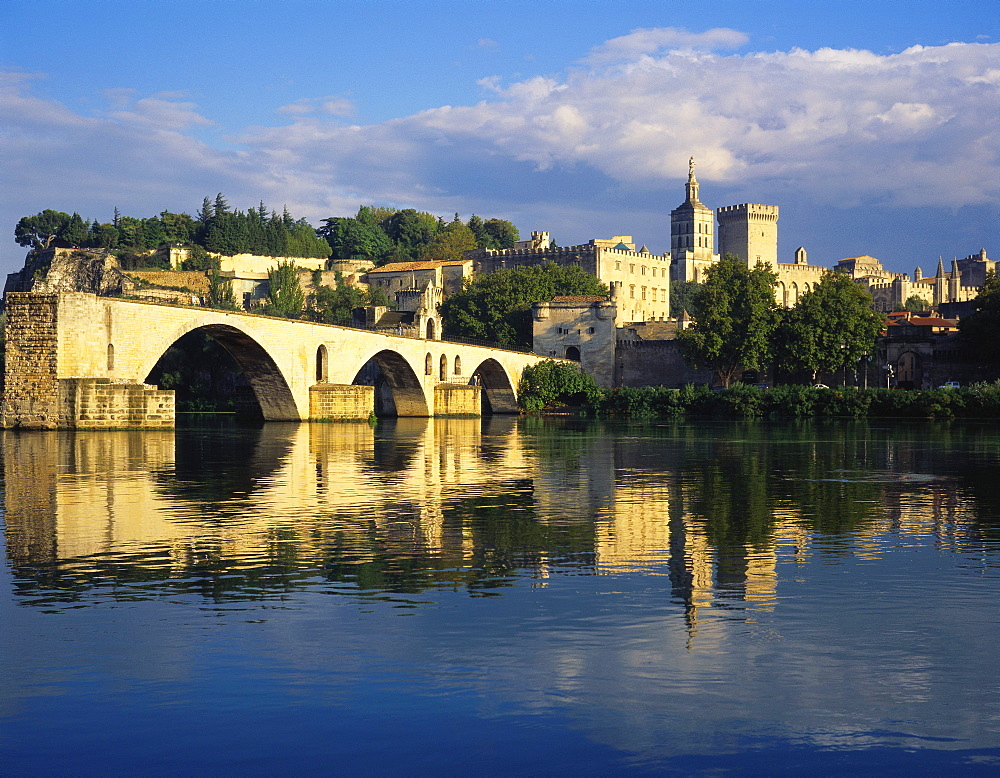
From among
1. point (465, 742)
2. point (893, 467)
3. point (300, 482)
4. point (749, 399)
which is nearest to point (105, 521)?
point (300, 482)

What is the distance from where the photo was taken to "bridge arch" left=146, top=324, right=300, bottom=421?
43156 millimetres

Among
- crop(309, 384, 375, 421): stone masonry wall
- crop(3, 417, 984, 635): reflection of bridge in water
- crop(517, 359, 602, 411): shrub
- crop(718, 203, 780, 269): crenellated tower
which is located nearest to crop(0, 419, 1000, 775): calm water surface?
crop(3, 417, 984, 635): reflection of bridge in water

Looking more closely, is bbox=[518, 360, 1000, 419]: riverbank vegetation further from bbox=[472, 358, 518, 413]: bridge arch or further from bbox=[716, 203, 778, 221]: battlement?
bbox=[716, 203, 778, 221]: battlement

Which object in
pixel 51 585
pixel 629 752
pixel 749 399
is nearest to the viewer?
pixel 629 752

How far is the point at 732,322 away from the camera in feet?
231

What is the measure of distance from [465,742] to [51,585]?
17.3 feet

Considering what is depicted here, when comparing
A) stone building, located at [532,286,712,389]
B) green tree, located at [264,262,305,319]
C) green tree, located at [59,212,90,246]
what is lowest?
stone building, located at [532,286,712,389]

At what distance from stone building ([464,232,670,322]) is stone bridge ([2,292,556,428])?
4718cm

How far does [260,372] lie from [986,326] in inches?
1764

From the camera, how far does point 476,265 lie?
377 ft

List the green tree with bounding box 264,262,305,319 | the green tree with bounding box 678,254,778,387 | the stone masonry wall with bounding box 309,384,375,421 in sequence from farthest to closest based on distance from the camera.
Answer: the green tree with bounding box 264,262,305,319 → the green tree with bounding box 678,254,778,387 → the stone masonry wall with bounding box 309,384,375,421

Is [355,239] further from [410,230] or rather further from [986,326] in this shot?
[986,326]

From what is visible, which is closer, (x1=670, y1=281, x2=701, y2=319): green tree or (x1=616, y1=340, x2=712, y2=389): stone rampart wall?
(x1=616, y1=340, x2=712, y2=389): stone rampart wall

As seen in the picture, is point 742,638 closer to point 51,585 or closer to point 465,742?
point 465,742
